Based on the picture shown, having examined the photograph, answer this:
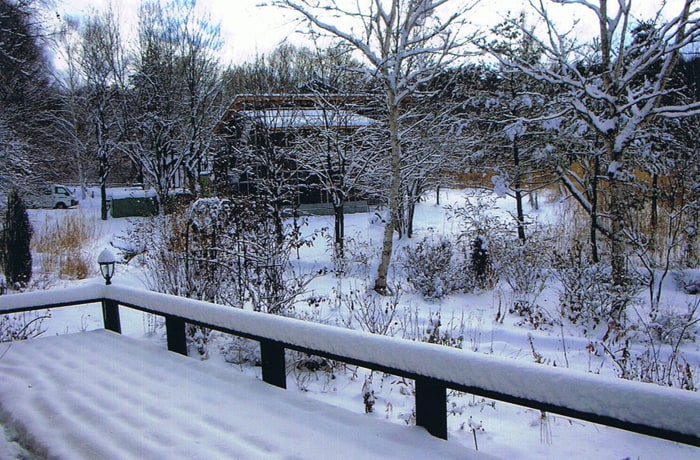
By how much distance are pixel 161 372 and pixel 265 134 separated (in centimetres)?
1201

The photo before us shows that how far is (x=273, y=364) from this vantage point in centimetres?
345

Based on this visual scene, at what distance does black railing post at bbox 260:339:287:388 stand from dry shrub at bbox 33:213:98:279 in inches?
356

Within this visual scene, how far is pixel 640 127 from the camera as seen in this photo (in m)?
9.23

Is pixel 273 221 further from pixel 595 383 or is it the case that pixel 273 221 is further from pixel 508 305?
pixel 595 383

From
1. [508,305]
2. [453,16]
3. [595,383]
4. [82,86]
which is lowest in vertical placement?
[508,305]

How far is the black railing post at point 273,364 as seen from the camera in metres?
3.42

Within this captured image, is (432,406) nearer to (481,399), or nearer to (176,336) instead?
(481,399)

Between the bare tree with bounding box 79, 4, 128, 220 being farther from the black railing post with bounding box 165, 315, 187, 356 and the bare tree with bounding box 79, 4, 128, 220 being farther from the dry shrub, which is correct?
the black railing post with bounding box 165, 315, 187, 356

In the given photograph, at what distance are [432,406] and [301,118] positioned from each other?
15524mm

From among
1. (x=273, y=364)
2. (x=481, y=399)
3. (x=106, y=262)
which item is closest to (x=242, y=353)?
(x=106, y=262)

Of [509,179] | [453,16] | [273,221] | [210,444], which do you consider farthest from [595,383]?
[509,179]

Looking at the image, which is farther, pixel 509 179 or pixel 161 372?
pixel 509 179

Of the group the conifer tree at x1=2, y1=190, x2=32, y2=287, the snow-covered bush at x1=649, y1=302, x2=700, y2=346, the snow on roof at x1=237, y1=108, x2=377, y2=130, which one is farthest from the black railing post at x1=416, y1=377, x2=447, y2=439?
the snow on roof at x1=237, y1=108, x2=377, y2=130

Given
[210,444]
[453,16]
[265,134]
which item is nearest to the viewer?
[210,444]
